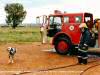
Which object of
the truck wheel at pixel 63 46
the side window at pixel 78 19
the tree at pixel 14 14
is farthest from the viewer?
the tree at pixel 14 14

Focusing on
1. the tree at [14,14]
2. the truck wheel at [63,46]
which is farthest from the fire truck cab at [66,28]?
the tree at [14,14]

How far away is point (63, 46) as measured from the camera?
20594 mm

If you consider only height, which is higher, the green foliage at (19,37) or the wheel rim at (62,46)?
the wheel rim at (62,46)

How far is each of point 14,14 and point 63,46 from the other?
239ft

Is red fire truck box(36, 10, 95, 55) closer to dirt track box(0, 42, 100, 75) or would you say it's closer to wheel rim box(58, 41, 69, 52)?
wheel rim box(58, 41, 69, 52)

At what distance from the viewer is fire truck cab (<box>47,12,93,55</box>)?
66.2 feet

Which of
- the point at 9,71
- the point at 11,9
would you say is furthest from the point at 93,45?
the point at 11,9

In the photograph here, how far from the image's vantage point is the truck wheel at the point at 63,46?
2044cm

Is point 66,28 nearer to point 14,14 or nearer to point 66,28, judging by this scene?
point 66,28

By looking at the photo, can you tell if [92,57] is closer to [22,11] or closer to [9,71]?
[9,71]

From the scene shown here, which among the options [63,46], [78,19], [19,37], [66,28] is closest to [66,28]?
[66,28]

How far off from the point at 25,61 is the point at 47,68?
248 centimetres

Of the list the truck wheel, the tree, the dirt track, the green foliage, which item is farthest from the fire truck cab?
the tree

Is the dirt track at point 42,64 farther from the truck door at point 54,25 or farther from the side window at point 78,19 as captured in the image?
the side window at point 78,19
